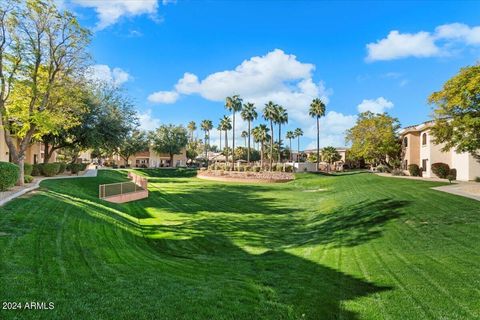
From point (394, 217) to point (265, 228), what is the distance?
18.8ft

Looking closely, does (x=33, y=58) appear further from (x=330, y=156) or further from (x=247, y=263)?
(x=330, y=156)

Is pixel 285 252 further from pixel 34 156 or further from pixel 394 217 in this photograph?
pixel 34 156

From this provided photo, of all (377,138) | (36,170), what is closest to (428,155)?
(377,138)

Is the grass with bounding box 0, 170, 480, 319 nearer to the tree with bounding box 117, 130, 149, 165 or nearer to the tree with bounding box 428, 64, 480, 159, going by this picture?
the tree with bounding box 428, 64, 480, 159

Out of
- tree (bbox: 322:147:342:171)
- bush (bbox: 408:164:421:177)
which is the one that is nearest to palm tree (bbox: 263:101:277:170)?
tree (bbox: 322:147:342:171)

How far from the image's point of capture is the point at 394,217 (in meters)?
13.2

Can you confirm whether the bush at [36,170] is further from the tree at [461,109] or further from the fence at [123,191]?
the tree at [461,109]

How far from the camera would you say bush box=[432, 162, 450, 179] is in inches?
1119

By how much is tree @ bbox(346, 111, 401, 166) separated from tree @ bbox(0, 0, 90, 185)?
36.2m

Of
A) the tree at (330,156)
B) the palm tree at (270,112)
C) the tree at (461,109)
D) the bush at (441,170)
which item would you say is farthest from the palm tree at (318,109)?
the tree at (461,109)

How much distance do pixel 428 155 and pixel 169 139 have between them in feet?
182

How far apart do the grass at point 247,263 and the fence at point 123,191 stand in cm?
574

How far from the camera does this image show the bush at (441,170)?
28422 millimetres

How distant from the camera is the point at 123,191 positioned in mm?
21547
